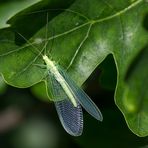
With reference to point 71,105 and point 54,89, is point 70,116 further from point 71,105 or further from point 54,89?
point 54,89

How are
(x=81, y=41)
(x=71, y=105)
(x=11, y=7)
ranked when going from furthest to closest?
(x=11, y=7)
(x=71, y=105)
(x=81, y=41)

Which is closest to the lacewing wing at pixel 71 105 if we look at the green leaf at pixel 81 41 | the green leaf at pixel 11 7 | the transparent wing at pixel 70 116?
the transparent wing at pixel 70 116

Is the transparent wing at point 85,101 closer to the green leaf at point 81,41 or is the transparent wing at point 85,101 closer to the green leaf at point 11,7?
the green leaf at point 81,41

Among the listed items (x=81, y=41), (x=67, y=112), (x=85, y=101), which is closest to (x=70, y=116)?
(x=67, y=112)

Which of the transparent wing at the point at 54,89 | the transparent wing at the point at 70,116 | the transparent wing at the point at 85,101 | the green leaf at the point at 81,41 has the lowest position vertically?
the transparent wing at the point at 70,116

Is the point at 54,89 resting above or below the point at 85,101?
above

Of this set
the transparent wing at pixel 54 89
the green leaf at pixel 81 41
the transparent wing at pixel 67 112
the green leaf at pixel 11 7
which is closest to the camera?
the green leaf at pixel 81 41

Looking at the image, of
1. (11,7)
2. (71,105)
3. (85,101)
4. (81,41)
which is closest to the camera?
(81,41)

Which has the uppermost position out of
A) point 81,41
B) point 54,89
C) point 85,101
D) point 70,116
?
point 81,41
